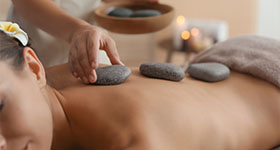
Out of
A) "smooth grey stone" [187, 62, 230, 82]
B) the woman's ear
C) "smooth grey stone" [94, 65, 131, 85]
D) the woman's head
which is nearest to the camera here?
the woman's head

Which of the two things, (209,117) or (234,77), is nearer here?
(209,117)

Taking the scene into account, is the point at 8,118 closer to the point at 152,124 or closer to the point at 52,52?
the point at 152,124

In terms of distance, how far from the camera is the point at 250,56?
3.19ft

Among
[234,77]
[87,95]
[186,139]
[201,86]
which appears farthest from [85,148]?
[234,77]

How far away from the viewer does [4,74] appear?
60cm

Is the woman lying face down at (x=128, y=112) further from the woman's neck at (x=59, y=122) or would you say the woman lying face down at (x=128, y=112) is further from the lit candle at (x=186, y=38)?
the lit candle at (x=186, y=38)

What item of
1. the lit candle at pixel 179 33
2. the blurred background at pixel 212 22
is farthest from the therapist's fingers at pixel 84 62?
the lit candle at pixel 179 33

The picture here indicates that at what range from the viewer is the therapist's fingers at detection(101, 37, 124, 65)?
0.83 m

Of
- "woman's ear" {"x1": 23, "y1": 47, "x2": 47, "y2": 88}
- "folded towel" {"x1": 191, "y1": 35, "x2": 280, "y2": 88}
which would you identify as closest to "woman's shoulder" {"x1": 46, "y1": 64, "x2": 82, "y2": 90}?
"woman's ear" {"x1": 23, "y1": 47, "x2": 47, "y2": 88}

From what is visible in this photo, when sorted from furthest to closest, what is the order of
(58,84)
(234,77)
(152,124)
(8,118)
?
(234,77) < (58,84) < (152,124) < (8,118)

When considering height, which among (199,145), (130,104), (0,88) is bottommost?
(199,145)

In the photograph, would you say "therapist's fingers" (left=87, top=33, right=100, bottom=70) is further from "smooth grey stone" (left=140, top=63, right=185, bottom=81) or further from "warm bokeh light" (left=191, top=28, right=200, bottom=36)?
"warm bokeh light" (left=191, top=28, right=200, bottom=36)

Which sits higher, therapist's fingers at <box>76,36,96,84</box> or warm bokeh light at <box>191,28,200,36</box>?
therapist's fingers at <box>76,36,96,84</box>

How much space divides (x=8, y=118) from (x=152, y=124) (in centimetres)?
27
